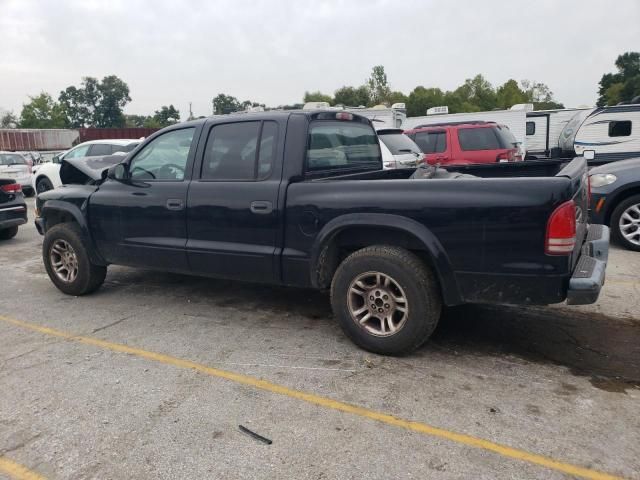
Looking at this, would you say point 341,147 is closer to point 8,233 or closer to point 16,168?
point 8,233

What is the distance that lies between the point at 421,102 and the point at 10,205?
53.3 m

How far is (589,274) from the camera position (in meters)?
3.31

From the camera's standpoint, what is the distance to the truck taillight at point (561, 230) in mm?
3113

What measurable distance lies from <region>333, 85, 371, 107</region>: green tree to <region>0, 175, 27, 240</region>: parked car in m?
57.0

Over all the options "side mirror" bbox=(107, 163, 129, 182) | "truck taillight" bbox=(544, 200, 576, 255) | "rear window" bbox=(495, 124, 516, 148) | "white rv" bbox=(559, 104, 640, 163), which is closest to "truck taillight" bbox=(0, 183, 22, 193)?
"side mirror" bbox=(107, 163, 129, 182)

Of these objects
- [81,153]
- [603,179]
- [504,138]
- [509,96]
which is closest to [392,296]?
[603,179]

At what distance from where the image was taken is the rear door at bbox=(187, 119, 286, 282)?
4184 millimetres

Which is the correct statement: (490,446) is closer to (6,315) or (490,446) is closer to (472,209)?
(472,209)

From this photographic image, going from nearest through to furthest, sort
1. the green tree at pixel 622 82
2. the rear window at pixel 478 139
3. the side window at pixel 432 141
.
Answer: the rear window at pixel 478 139 < the side window at pixel 432 141 < the green tree at pixel 622 82

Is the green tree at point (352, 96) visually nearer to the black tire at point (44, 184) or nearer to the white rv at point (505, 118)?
the white rv at point (505, 118)

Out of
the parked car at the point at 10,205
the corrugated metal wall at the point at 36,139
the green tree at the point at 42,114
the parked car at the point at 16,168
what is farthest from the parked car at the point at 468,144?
the green tree at the point at 42,114

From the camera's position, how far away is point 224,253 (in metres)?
4.40

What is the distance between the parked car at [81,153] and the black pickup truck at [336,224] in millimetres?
8539

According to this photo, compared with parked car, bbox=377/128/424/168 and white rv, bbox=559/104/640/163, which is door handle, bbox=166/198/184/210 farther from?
white rv, bbox=559/104/640/163
